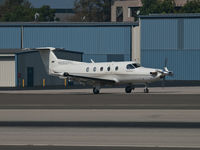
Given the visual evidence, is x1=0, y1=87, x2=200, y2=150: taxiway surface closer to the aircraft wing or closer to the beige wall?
the aircraft wing

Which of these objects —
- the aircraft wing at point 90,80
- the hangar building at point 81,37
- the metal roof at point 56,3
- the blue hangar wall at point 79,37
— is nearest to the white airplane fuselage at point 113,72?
the aircraft wing at point 90,80

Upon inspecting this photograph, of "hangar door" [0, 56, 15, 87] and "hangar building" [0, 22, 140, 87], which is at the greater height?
"hangar building" [0, 22, 140, 87]

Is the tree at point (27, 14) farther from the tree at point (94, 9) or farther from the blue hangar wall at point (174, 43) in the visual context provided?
the blue hangar wall at point (174, 43)

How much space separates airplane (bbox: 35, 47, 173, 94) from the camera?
4031 centimetres

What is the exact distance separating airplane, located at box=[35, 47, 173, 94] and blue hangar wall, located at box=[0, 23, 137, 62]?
31469 millimetres

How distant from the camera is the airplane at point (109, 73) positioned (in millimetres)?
40312

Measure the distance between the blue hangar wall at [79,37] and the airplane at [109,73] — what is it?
103ft

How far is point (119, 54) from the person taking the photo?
2972 inches

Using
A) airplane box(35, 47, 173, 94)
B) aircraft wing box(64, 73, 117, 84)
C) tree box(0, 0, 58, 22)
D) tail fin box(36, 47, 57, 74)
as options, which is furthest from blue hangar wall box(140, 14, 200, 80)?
tree box(0, 0, 58, 22)

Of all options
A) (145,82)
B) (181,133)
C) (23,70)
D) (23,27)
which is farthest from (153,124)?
(23,27)

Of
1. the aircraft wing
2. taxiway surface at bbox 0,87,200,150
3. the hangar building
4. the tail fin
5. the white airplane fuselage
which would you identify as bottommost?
taxiway surface at bbox 0,87,200,150

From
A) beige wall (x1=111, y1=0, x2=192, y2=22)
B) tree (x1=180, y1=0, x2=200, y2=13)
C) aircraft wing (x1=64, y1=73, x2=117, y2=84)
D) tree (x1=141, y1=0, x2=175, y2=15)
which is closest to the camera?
aircraft wing (x1=64, y1=73, x2=117, y2=84)

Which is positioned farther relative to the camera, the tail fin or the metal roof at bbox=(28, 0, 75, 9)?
the metal roof at bbox=(28, 0, 75, 9)

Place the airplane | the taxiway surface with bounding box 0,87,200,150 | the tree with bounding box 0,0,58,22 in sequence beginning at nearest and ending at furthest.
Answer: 1. the taxiway surface with bounding box 0,87,200,150
2. the airplane
3. the tree with bounding box 0,0,58,22
